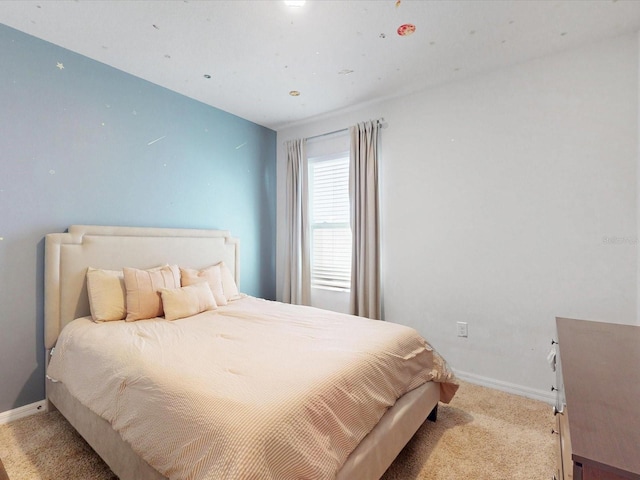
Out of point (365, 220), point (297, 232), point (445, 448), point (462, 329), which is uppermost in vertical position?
point (365, 220)

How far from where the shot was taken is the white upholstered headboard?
2.15 meters

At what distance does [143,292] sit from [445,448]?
6.90 ft

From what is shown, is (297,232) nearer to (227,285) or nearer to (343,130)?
(227,285)

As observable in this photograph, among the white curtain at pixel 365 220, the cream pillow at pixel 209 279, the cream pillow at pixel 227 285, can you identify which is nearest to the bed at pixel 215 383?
the cream pillow at pixel 209 279

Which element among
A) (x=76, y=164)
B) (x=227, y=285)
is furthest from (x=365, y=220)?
(x=76, y=164)

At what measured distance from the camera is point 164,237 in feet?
9.01

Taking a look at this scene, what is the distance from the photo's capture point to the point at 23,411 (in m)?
2.12

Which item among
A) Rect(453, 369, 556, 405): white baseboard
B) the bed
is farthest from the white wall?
the bed

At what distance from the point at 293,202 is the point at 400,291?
5.04 ft

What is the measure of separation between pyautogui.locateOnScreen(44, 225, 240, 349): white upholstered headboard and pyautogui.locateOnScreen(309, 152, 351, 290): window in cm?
123

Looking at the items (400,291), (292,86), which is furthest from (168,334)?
(292,86)

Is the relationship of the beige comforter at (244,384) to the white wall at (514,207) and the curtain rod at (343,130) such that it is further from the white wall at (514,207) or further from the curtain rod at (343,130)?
the curtain rod at (343,130)

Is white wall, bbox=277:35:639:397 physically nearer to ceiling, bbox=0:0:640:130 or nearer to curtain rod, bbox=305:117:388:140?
curtain rod, bbox=305:117:388:140

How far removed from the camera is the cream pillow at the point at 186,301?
227 centimetres
